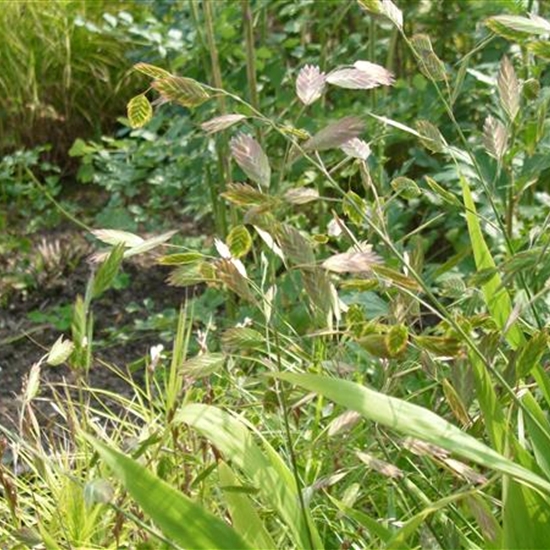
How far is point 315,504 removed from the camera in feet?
6.89


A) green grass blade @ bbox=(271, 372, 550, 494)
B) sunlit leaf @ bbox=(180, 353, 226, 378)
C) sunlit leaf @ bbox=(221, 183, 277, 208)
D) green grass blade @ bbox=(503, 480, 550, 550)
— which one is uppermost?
sunlit leaf @ bbox=(221, 183, 277, 208)

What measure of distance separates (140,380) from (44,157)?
1911 mm

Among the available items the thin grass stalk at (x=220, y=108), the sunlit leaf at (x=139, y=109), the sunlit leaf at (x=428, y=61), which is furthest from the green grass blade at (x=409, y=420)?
the thin grass stalk at (x=220, y=108)

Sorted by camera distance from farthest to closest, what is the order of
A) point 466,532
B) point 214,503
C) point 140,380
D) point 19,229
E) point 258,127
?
point 19,229
point 140,380
point 258,127
point 214,503
point 466,532

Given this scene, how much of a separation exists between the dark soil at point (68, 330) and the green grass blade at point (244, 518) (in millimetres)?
1598

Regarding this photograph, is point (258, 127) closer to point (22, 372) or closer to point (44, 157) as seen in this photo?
point (22, 372)

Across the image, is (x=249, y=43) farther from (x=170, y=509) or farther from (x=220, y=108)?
(x=170, y=509)

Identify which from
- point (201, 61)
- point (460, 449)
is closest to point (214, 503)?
point (460, 449)

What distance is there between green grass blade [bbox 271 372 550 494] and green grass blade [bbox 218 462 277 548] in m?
0.30

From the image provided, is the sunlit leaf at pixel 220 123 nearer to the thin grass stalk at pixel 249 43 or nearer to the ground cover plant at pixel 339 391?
the ground cover plant at pixel 339 391

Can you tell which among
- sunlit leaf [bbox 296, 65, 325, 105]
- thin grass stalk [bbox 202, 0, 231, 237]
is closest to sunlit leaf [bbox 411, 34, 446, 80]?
sunlit leaf [bbox 296, 65, 325, 105]

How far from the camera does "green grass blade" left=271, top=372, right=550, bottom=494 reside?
4.38ft

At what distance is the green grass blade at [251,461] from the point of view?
1479mm

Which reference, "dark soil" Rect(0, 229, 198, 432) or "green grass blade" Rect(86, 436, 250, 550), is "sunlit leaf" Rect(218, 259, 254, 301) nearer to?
"green grass blade" Rect(86, 436, 250, 550)
